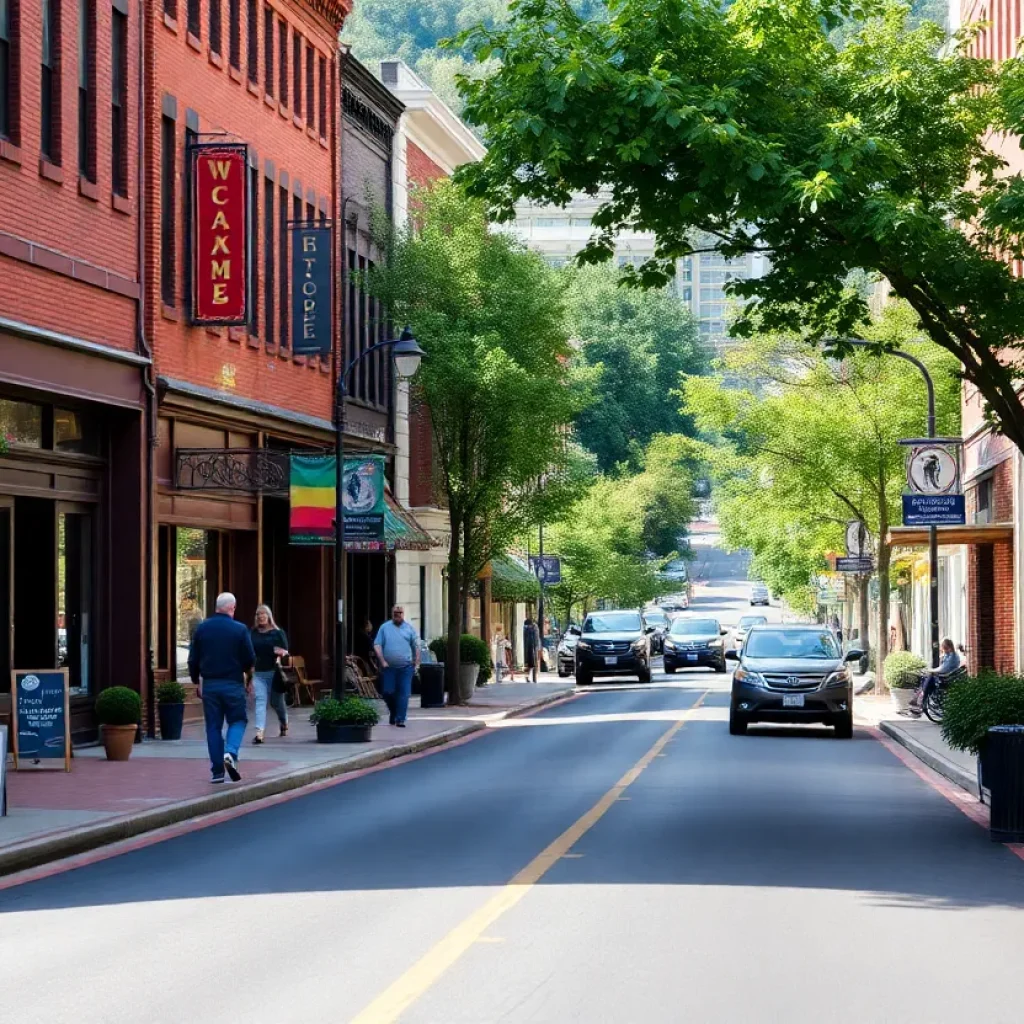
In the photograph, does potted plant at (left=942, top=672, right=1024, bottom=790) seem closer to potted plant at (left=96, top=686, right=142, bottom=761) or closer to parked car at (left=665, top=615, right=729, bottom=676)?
potted plant at (left=96, top=686, right=142, bottom=761)

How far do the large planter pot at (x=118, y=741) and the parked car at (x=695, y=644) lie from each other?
128ft

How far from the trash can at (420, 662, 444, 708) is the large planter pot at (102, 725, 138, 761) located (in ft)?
51.9

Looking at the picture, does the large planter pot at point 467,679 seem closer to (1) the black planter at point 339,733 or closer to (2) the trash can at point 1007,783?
(1) the black planter at point 339,733

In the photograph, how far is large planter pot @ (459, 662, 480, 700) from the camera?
39575mm

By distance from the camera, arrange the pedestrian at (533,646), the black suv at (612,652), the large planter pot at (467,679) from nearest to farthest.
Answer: the large planter pot at (467,679), the black suv at (612,652), the pedestrian at (533,646)

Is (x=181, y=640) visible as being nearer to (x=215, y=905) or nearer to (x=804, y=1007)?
(x=215, y=905)

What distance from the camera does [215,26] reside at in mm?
31484

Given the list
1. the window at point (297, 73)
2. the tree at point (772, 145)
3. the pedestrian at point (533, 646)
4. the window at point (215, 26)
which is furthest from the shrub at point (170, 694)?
the pedestrian at point (533, 646)

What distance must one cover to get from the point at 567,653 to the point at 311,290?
27.1 m

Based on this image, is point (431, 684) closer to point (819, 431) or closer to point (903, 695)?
point (903, 695)

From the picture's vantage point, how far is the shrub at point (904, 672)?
35938 mm

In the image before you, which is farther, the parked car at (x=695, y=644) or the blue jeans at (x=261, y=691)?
the parked car at (x=695, y=644)

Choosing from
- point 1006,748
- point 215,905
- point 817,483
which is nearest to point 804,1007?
point 215,905

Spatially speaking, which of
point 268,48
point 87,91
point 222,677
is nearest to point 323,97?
point 268,48
